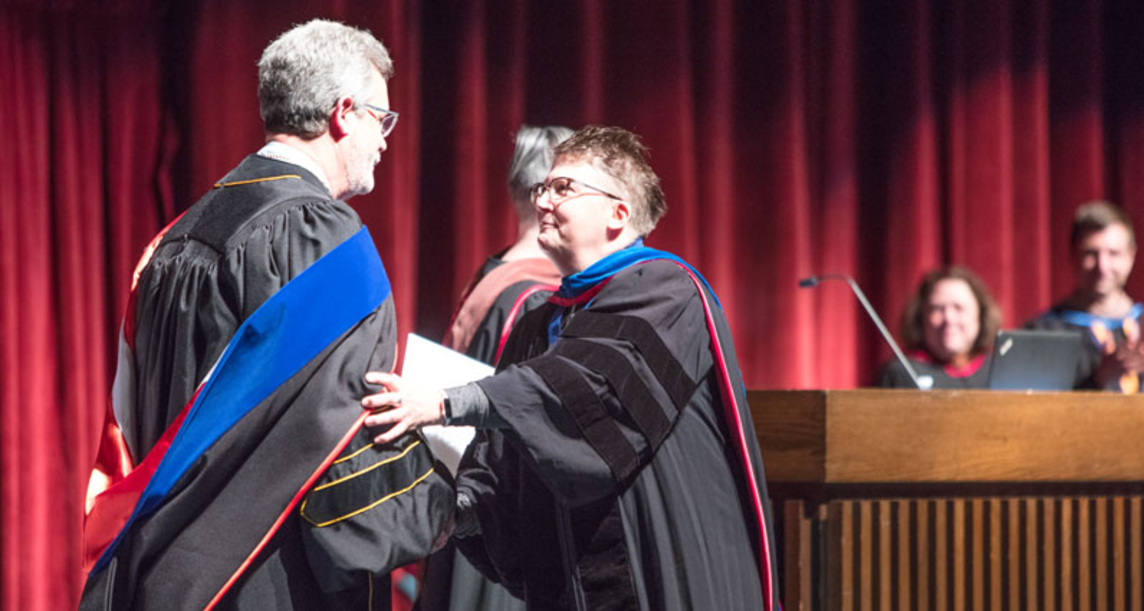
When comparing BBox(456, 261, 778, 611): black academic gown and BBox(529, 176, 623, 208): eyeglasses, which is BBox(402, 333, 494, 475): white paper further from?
BBox(529, 176, 623, 208): eyeglasses

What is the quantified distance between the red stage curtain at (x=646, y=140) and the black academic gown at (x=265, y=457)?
7.36ft

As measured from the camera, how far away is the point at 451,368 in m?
2.67

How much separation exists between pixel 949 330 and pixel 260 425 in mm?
3428

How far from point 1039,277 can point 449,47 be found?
3.11 meters

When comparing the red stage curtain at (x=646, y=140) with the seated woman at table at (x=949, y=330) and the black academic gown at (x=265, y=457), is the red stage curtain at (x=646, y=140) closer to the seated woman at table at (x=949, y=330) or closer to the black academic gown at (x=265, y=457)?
the seated woman at table at (x=949, y=330)

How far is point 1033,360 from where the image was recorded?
393cm

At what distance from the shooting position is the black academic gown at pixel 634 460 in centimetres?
227

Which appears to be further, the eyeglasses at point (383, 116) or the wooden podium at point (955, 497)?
the wooden podium at point (955, 497)

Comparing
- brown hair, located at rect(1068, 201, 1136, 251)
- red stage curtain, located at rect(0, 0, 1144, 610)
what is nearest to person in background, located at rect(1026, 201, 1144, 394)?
brown hair, located at rect(1068, 201, 1136, 251)

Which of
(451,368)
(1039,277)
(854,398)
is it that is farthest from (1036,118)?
(451,368)

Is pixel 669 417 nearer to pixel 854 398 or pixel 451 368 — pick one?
pixel 451 368

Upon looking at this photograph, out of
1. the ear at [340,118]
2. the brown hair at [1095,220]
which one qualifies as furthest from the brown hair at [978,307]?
the ear at [340,118]

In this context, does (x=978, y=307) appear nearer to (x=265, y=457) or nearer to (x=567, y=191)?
(x=567, y=191)

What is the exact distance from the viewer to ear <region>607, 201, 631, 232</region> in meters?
2.53
